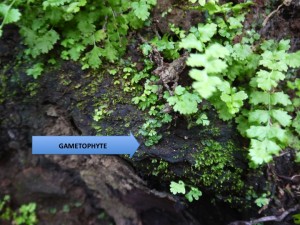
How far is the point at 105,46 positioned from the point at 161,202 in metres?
1.47

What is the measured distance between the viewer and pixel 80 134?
113 inches

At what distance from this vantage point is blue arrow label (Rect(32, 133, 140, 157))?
2.71 metres

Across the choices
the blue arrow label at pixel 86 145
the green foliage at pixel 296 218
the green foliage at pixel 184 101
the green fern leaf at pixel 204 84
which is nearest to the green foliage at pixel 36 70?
the blue arrow label at pixel 86 145

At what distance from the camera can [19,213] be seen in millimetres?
3406

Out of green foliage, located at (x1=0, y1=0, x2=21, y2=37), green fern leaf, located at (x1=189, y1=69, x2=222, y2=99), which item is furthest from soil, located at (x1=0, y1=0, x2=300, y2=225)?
green fern leaf, located at (x1=189, y1=69, x2=222, y2=99)

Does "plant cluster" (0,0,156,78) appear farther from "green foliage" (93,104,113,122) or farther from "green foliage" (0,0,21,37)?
"green foliage" (93,104,113,122)

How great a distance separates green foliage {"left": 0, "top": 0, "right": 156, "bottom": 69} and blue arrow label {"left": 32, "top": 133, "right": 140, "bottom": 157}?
627mm

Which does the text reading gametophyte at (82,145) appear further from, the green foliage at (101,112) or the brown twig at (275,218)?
the brown twig at (275,218)

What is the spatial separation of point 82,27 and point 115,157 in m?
1.13

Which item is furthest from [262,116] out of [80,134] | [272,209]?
[80,134]

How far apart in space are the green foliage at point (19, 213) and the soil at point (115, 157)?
0.18 m

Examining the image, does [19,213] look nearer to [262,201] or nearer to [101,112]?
[101,112]

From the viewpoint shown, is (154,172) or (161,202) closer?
(154,172)

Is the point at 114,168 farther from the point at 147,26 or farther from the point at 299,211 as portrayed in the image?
the point at 299,211
